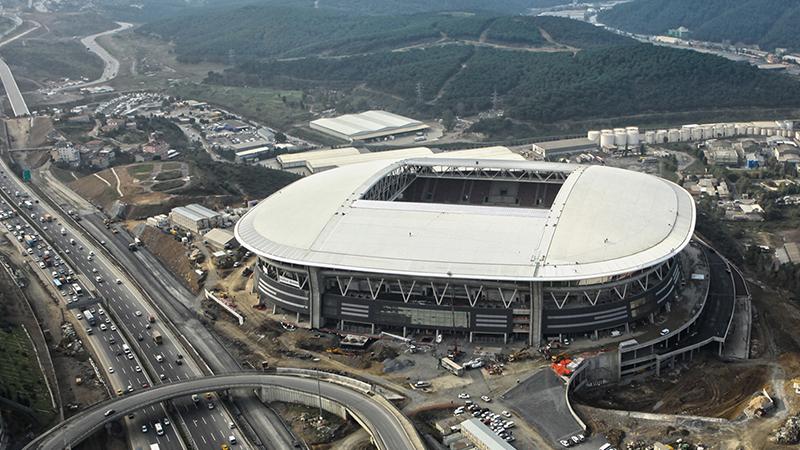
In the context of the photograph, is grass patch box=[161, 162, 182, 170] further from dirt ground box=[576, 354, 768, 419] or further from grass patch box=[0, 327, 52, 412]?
dirt ground box=[576, 354, 768, 419]

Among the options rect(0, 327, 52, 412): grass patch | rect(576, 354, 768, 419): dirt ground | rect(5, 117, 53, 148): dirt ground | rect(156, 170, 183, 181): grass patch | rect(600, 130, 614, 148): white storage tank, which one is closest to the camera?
rect(576, 354, 768, 419): dirt ground

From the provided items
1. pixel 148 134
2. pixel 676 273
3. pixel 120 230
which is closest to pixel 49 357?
pixel 120 230

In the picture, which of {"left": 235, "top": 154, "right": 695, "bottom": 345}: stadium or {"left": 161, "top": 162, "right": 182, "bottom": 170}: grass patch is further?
{"left": 161, "top": 162, "right": 182, "bottom": 170}: grass patch

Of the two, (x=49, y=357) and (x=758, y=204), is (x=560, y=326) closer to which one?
(x=49, y=357)

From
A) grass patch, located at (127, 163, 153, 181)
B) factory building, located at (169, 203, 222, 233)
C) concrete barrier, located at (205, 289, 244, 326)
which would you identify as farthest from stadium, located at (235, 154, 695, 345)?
grass patch, located at (127, 163, 153, 181)

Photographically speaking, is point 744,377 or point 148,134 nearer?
point 744,377

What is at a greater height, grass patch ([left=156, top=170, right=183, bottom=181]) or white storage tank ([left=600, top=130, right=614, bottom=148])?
white storage tank ([left=600, top=130, right=614, bottom=148])

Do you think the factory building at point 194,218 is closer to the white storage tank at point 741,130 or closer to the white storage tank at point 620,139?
the white storage tank at point 620,139
